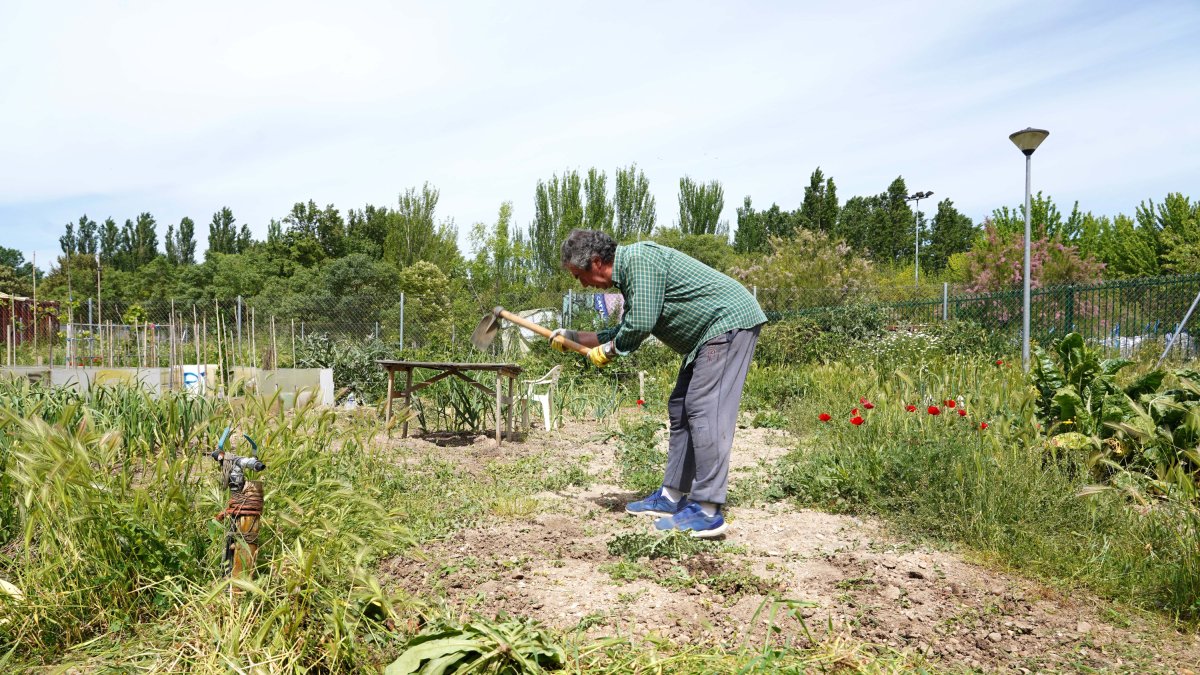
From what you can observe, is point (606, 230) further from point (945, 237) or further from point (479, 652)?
point (479, 652)

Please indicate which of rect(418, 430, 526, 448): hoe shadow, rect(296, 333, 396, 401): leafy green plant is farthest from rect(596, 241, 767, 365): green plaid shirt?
rect(296, 333, 396, 401): leafy green plant

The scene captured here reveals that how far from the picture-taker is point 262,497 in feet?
6.74

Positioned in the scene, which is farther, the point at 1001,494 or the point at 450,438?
the point at 450,438

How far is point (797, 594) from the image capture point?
2.44 metres

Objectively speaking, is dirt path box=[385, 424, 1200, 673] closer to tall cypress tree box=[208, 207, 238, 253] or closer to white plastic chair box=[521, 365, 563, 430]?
white plastic chair box=[521, 365, 563, 430]

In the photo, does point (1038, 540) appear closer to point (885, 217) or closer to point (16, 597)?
point (16, 597)

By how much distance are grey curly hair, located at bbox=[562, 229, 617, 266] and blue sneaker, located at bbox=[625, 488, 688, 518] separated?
3.72ft

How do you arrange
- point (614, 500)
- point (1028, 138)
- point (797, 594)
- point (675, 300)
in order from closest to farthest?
point (797, 594), point (675, 300), point (614, 500), point (1028, 138)

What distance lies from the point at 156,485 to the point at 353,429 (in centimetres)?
146

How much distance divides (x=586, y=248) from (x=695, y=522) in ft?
4.02

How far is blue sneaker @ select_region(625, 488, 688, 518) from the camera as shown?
3.50 m

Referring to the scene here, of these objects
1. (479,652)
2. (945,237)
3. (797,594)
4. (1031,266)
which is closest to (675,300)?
(797,594)

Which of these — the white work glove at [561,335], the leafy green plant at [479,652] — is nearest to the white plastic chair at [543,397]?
the white work glove at [561,335]

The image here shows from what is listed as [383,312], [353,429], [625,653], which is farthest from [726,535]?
[383,312]
